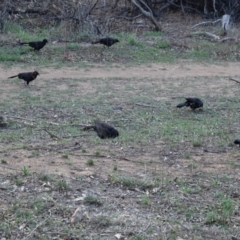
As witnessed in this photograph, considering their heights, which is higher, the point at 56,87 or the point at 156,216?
the point at 156,216

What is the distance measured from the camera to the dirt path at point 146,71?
1423cm

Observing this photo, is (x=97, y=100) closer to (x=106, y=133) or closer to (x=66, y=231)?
(x=106, y=133)

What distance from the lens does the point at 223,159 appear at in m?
7.72

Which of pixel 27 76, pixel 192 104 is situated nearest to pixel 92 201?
pixel 192 104

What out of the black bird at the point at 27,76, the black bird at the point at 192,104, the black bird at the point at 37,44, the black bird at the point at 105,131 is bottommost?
the black bird at the point at 37,44

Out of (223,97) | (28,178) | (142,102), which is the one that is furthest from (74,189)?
(223,97)

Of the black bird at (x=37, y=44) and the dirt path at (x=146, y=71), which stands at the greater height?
the black bird at (x=37, y=44)

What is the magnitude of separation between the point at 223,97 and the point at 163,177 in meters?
6.06

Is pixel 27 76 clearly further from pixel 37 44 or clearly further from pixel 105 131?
pixel 105 131

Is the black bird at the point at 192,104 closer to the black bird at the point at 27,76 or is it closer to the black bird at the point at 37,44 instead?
the black bird at the point at 27,76

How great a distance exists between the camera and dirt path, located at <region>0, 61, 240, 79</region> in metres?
14.2

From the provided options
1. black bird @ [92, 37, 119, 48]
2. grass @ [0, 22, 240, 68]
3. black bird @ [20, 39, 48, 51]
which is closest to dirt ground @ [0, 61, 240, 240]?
grass @ [0, 22, 240, 68]

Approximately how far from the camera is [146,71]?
588 inches

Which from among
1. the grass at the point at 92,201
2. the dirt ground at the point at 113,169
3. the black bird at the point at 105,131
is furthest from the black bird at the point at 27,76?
the grass at the point at 92,201
